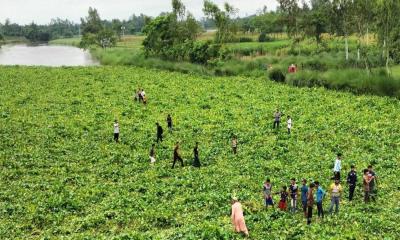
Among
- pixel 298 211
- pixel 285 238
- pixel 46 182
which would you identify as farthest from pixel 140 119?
pixel 285 238

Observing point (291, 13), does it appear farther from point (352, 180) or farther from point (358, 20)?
point (352, 180)

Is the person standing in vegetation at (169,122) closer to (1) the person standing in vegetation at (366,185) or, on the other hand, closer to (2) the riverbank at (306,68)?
(1) the person standing in vegetation at (366,185)

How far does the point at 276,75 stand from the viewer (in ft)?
204

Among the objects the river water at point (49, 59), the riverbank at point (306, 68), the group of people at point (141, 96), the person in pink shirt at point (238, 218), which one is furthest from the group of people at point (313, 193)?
the river water at point (49, 59)

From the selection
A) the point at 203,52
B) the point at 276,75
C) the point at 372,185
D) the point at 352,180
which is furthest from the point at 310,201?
the point at 203,52

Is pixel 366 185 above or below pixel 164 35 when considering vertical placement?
below

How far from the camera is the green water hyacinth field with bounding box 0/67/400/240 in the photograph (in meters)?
20.1

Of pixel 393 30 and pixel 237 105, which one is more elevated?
pixel 393 30

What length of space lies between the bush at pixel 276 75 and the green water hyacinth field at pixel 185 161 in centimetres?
630

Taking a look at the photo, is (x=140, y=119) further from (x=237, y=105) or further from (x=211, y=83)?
(x=211, y=83)

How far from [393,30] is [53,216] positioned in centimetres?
4711

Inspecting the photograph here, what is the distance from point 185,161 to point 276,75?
115ft

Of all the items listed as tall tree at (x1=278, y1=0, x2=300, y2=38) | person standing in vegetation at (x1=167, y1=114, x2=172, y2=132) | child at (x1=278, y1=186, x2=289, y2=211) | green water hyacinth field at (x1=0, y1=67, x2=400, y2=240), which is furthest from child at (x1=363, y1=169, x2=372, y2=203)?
tall tree at (x1=278, y1=0, x2=300, y2=38)

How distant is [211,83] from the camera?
61.4m
